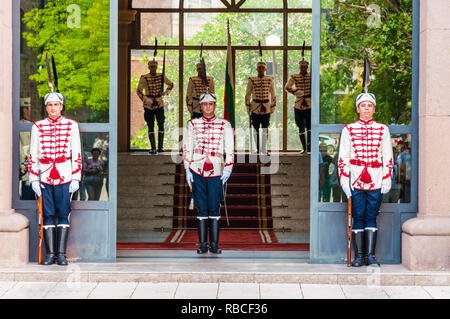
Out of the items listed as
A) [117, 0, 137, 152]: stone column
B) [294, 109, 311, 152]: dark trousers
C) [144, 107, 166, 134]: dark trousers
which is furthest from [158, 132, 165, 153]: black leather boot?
[294, 109, 311, 152]: dark trousers

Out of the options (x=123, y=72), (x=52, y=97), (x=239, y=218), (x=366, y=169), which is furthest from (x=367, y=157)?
(x=123, y=72)

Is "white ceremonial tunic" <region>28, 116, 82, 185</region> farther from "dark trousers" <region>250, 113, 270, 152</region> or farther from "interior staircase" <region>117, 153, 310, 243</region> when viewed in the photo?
"dark trousers" <region>250, 113, 270, 152</region>

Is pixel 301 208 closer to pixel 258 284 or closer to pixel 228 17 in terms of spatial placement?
pixel 258 284

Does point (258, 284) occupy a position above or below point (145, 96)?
below

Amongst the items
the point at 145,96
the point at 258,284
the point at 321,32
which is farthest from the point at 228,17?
the point at 258,284

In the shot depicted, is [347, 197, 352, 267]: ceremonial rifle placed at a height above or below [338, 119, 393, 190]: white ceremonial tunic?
below

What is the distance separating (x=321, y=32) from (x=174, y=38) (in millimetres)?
11787

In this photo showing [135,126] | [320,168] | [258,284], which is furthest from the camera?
[135,126]

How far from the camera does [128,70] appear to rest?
1891 cm

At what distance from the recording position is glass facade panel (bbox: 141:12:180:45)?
19.6 m

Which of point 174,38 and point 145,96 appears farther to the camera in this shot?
point 174,38

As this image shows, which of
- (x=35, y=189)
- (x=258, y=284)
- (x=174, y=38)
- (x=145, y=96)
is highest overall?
(x=174, y=38)

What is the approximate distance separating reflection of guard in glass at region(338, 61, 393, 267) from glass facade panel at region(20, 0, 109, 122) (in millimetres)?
2645

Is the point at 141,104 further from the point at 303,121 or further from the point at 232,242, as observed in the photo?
the point at 232,242
